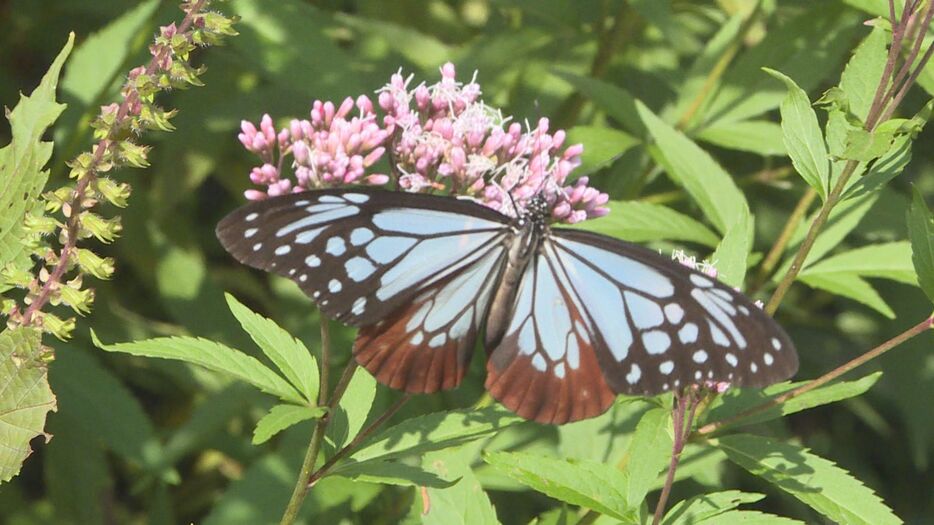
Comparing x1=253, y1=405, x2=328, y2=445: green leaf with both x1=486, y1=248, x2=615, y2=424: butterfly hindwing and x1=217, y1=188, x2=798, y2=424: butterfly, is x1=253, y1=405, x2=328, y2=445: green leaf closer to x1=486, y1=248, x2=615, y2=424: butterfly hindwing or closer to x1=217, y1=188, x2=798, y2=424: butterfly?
x1=217, y1=188, x2=798, y2=424: butterfly

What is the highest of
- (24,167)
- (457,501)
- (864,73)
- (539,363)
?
(864,73)

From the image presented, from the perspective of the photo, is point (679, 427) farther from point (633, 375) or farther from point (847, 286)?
point (847, 286)

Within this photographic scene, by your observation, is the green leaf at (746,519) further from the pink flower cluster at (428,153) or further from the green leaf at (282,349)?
the green leaf at (282,349)

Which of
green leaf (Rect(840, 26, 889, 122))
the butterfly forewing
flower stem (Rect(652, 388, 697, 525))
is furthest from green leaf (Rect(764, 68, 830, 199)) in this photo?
the butterfly forewing

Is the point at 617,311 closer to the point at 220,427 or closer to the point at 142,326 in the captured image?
the point at 220,427

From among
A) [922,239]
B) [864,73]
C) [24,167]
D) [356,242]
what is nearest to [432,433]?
[356,242]

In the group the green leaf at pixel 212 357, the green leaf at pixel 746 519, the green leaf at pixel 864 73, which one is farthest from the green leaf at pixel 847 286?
the green leaf at pixel 212 357

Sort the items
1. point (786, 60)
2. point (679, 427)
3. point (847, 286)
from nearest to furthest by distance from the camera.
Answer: point (679, 427)
point (847, 286)
point (786, 60)
